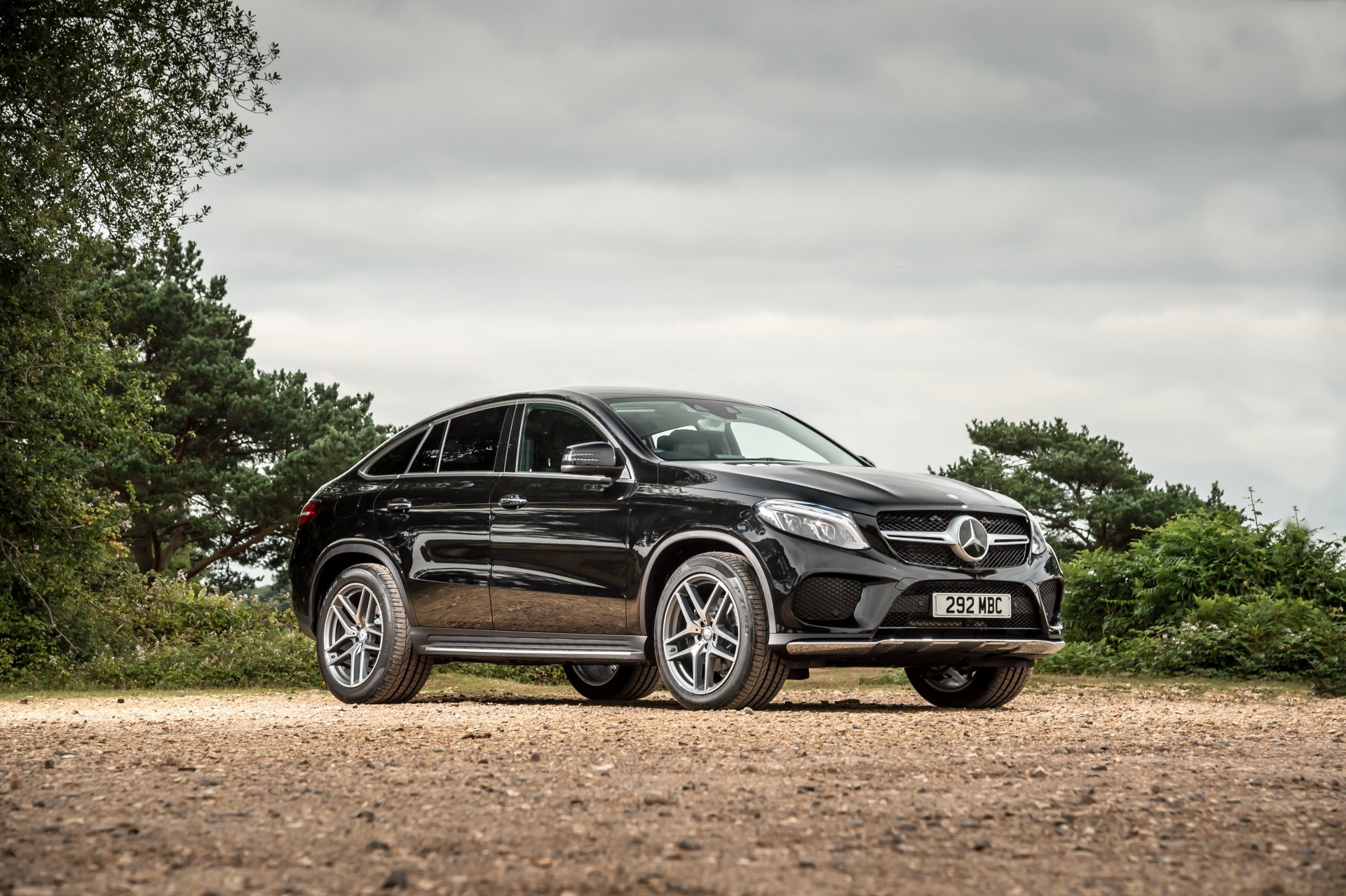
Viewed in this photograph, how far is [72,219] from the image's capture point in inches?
559

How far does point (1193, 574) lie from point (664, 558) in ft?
27.6

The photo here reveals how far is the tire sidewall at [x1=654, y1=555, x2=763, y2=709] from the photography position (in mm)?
7762

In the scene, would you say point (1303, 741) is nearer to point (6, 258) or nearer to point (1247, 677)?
point (1247, 677)

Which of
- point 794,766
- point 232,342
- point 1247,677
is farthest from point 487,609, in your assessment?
point 232,342

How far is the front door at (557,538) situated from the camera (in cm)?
851

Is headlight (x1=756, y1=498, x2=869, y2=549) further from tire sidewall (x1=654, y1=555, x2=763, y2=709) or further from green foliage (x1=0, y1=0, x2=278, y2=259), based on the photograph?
green foliage (x1=0, y1=0, x2=278, y2=259)

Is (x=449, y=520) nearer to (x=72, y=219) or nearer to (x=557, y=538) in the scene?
(x=557, y=538)

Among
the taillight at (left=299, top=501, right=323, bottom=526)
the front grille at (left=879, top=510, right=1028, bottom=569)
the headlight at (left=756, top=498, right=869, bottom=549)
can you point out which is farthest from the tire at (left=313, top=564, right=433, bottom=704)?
the front grille at (left=879, top=510, right=1028, bottom=569)

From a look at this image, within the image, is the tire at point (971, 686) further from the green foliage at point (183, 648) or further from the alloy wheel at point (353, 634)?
the green foliage at point (183, 648)

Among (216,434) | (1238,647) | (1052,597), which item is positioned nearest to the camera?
(1052,597)

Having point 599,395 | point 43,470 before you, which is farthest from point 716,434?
point 43,470

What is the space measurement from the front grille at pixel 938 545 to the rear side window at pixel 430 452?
3.30 m

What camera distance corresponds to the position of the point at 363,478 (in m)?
10.1

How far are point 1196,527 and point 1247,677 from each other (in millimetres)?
3422
